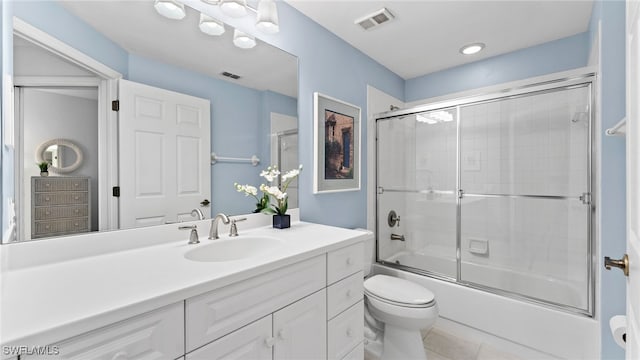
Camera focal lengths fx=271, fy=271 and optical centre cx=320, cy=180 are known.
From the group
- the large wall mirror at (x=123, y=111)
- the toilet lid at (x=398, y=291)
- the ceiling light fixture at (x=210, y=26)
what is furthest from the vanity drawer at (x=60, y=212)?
the toilet lid at (x=398, y=291)

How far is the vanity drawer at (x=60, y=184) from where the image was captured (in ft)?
3.05

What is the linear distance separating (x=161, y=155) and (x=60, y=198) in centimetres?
37

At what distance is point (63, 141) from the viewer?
97 centimetres

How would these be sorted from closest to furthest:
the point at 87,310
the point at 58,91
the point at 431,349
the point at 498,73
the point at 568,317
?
the point at 87,310
the point at 58,91
the point at 568,317
the point at 431,349
the point at 498,73

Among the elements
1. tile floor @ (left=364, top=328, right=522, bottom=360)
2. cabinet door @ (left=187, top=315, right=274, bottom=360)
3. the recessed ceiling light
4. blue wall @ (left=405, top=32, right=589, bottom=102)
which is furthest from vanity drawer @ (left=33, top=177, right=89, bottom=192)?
blue wall @ (left=405, top=32, right=589, bottom=102)

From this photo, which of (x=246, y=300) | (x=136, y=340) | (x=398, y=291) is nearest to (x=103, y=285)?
(x=136, y=340)

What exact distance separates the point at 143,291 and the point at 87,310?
0.11m

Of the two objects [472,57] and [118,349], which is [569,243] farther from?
[118,349]

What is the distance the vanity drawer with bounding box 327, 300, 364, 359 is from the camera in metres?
1.22

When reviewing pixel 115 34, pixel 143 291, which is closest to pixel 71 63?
pixel 115 34

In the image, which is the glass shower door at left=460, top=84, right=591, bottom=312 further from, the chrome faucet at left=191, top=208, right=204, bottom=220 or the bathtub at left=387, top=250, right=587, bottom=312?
the chrome faucet at left=191, top=208, right=204, bottom=220

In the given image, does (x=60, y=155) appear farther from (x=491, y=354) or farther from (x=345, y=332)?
(x=491, y=354)

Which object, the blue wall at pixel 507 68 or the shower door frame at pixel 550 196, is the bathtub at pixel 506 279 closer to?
the shower door frame at pixel 550 196

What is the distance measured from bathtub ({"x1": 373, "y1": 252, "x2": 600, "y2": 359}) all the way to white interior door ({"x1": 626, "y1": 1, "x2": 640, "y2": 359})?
123 centimetres
